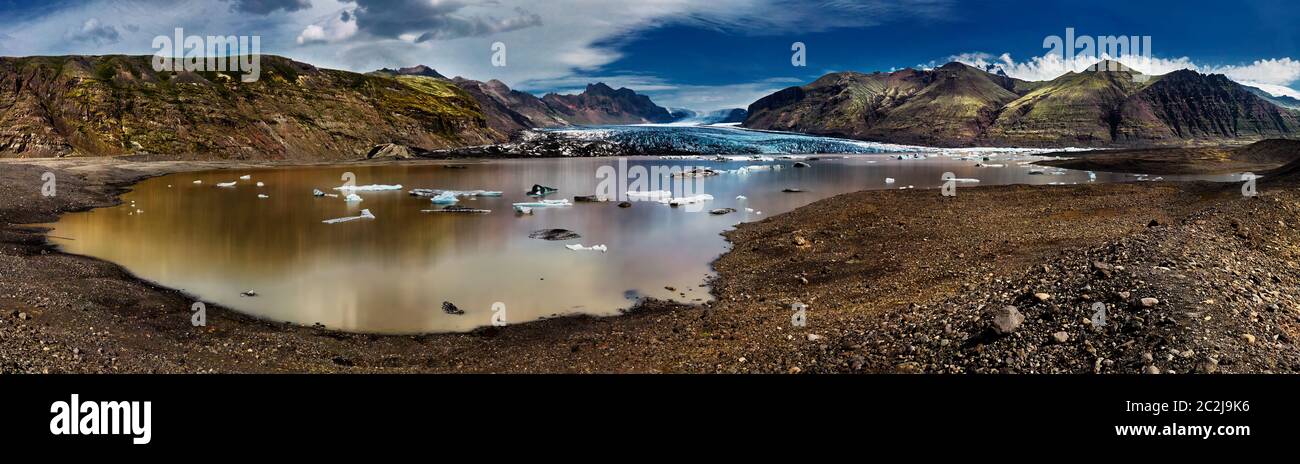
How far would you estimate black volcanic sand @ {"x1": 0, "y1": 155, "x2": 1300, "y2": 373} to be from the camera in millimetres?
8781

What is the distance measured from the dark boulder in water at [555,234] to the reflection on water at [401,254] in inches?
24.6

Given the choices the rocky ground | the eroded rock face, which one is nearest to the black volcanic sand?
the rocky ground

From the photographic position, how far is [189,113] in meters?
98.6

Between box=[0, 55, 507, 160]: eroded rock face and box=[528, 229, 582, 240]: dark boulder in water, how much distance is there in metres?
88.1

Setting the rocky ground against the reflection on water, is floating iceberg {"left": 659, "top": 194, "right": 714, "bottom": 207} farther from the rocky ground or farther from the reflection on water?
the rocky ground

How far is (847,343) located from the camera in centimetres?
1093

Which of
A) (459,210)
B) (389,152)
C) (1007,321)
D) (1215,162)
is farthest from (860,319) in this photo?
(389,152)

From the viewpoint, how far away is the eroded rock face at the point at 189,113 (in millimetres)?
86438

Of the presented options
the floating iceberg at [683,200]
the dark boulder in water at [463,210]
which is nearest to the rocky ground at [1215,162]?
the floating iceberg at [683,200]

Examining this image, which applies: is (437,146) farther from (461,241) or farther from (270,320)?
(270,320)

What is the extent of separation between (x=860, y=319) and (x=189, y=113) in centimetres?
11701

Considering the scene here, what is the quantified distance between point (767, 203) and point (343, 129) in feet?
331

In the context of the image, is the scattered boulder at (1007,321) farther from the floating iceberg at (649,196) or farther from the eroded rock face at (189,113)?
the eroded rock face at (189,113)
